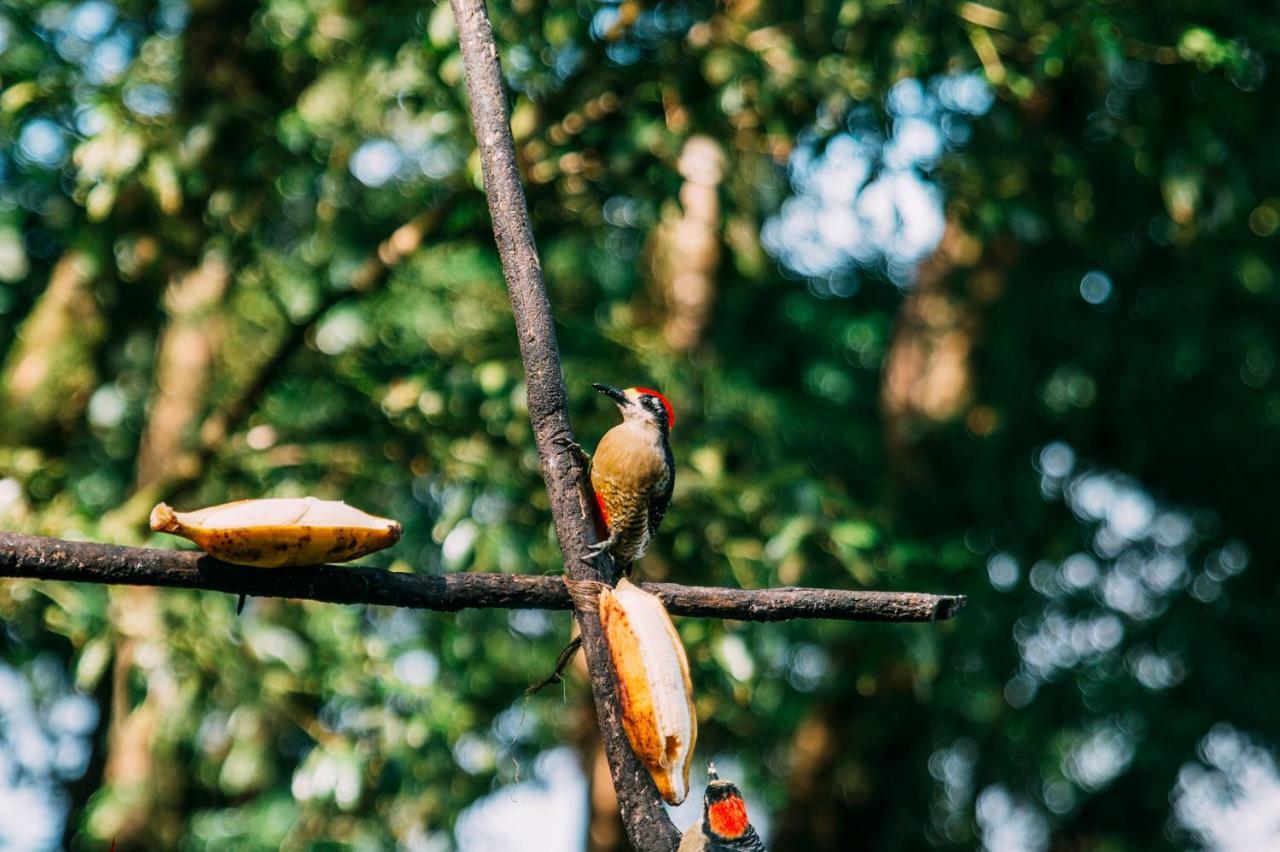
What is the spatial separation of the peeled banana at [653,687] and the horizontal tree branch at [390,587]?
2.1 inches

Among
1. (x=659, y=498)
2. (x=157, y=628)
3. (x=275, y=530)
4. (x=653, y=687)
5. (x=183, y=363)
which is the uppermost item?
(x=275, y=530)

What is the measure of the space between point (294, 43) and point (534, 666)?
269 centimetres

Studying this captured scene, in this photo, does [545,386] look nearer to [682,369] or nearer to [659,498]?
[659,498]

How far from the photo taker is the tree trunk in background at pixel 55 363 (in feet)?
14.3

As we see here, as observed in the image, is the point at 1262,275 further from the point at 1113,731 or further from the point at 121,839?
the point at 121,839

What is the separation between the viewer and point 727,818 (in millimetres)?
1393

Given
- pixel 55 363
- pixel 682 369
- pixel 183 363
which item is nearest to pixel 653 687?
pixel 682 369

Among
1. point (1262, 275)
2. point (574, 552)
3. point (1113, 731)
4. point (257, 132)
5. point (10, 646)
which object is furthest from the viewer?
point (1113, 731)

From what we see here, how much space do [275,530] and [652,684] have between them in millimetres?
378

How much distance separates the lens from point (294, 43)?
396 cm

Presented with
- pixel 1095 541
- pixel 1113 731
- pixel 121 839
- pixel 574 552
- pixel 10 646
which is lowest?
pixel 1113 731

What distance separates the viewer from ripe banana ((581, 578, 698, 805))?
1.23 metres

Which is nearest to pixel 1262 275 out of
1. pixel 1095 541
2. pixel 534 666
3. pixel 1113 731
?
pixel 1095 541

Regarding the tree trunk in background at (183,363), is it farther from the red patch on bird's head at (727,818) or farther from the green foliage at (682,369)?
the red patch on bird's head at (727,818)
